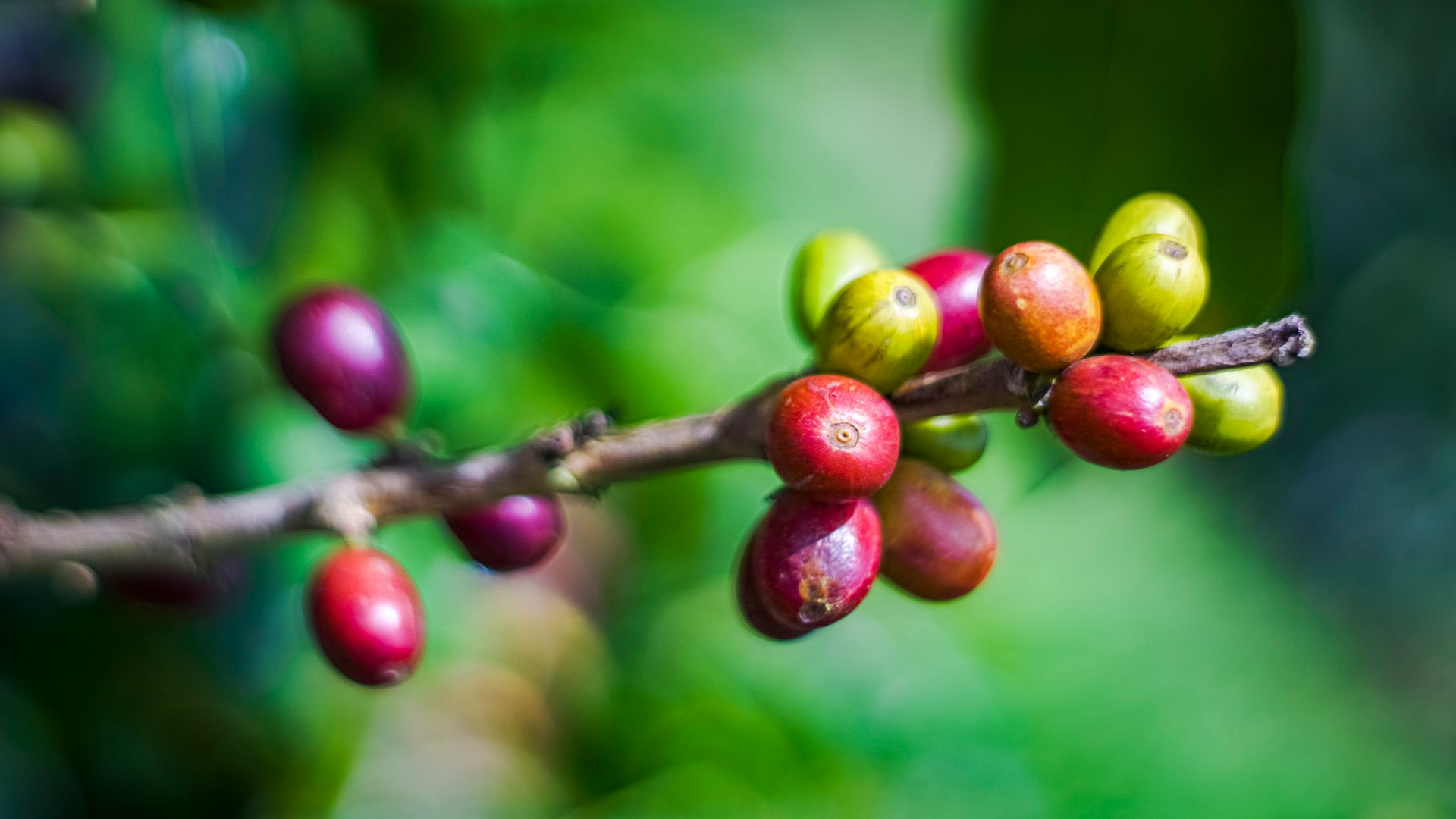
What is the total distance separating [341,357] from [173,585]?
0.28 meters

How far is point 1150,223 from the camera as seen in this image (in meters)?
0.50

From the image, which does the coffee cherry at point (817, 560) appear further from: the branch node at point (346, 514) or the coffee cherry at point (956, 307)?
the branch node at point (346, 514)

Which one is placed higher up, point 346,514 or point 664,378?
point 664,378

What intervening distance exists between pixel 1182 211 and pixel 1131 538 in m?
0.79

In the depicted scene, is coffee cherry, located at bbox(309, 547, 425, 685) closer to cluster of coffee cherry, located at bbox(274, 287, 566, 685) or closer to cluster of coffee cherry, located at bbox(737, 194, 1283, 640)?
cluster of coffee cherry, located at bbox(274, 287, 566, 685)

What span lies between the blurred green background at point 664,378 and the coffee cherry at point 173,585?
0.31 feet

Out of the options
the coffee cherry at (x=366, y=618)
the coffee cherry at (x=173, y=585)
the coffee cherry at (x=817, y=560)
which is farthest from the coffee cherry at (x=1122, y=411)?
the coffee cherry at (x=173, y=585)

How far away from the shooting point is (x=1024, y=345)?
0.42m

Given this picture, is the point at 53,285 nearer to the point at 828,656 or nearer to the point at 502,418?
the point at 502,418

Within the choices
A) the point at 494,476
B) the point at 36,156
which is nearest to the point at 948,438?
the point at 494,476

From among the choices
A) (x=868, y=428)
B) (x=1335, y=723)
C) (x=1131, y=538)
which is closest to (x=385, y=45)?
(x=868, y=428)

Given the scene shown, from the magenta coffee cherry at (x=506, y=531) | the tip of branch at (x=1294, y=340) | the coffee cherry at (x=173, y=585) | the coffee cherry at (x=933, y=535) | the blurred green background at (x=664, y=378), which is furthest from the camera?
the blurred green background at (x=664, y=378)

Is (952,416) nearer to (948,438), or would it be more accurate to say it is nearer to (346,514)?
(948,438)

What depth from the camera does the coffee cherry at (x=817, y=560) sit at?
0.45 meters
